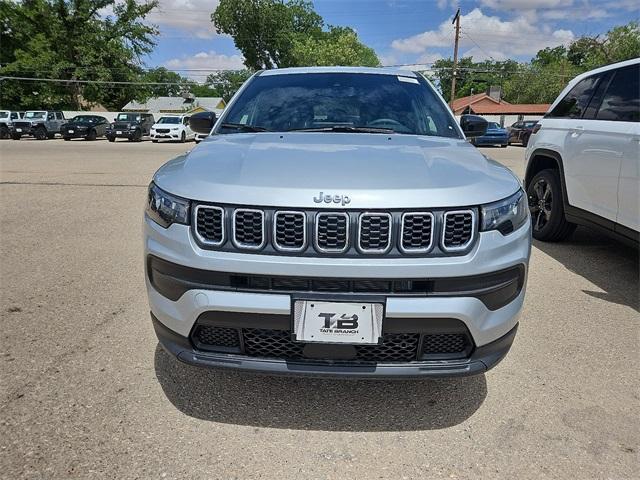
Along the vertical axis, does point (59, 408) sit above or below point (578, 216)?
below

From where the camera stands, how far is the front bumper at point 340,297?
185 centimetres

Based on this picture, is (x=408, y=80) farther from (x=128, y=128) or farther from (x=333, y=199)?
(x=128, y=128)

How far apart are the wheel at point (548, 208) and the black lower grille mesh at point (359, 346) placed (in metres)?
3.66

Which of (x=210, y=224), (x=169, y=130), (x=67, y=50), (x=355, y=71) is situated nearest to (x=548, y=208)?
(x=355, y=71)

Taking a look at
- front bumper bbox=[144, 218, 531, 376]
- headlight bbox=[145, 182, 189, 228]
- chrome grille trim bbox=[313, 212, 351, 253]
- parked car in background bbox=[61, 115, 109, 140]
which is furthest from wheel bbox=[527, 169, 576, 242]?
parked car in background bbox=[61, 115, 109, 140]

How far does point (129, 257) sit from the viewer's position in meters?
4.80

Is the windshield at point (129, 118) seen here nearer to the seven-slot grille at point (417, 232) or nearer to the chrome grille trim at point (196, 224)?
the chrome grille trim at point (196, 224)

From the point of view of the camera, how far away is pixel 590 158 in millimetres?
4320

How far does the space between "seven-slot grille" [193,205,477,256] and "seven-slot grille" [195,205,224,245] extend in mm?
18

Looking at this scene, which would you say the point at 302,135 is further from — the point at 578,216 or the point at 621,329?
the point at 578,216

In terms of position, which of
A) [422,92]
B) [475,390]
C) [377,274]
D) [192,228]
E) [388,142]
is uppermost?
[422,92]

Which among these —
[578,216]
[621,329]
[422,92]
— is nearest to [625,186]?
[578,216]

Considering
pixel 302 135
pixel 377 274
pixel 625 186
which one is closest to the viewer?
pixel 377 274

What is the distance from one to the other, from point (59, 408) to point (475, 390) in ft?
6.92
